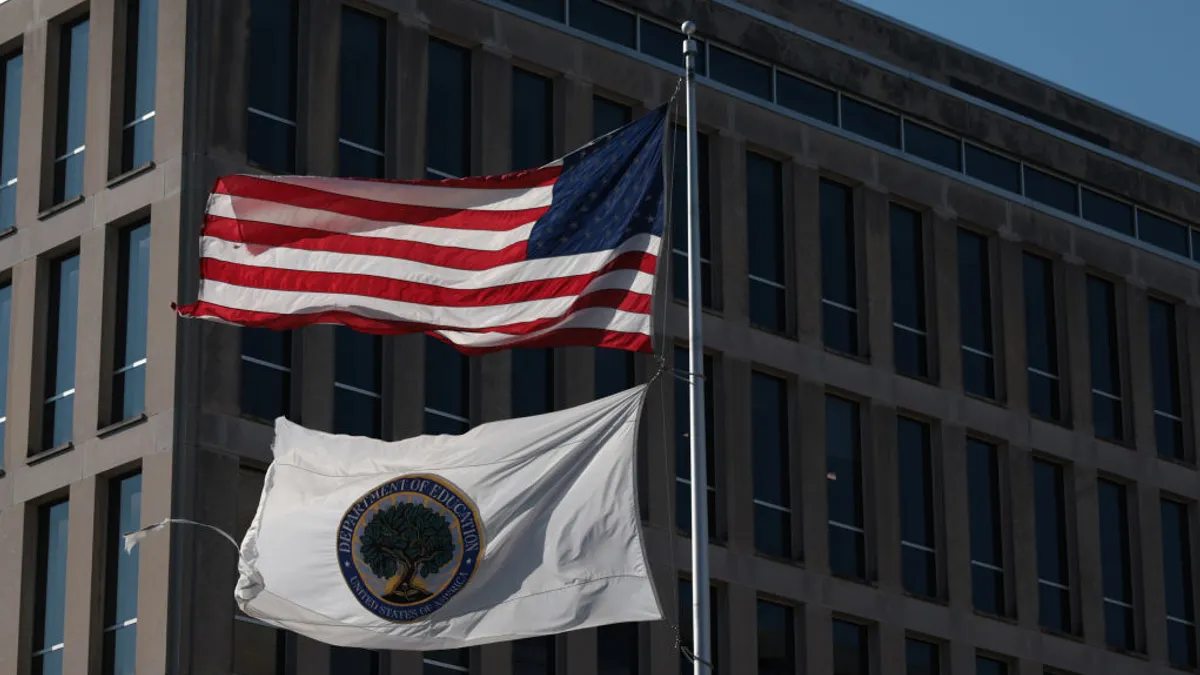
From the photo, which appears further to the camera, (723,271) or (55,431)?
(723,271)

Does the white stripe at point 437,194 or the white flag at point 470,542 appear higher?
the white stripe at point 437,194

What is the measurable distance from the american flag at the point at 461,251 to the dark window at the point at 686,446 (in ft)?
59.5

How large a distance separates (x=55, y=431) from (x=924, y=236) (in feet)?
54.4

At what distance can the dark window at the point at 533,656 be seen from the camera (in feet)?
135

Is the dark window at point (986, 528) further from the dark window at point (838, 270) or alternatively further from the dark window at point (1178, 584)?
the dark window at point (1178, 584)

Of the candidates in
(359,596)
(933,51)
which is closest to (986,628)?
(933,51)

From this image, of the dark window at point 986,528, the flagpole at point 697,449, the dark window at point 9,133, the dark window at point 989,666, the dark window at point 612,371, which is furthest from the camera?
the dark window at point 986,528

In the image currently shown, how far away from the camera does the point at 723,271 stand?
45.3 m

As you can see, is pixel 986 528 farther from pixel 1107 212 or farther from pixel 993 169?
pixel 1107 212

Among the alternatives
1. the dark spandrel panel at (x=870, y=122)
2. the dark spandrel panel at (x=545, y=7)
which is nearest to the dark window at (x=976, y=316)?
the dark spandrel panel at (x=870, y=122)

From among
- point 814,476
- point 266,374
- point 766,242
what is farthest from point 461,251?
point 766,242

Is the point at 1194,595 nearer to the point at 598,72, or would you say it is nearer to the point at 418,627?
the point at 598,72

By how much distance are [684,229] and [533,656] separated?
24.8 feet

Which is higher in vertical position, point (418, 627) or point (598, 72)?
point (598, 72)
